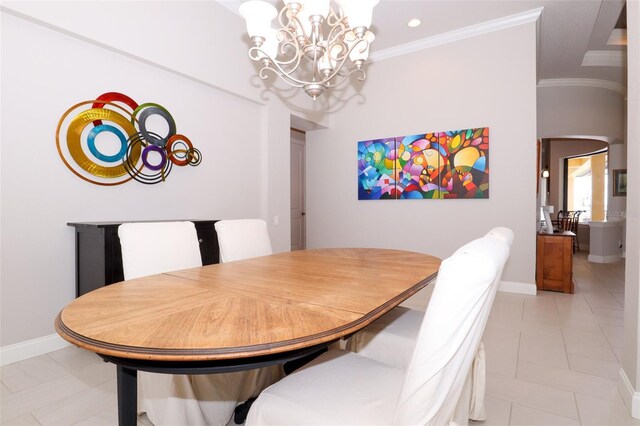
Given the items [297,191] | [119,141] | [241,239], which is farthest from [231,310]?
[297,191]

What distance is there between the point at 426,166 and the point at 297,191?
2.48 m

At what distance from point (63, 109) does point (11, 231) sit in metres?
0.94

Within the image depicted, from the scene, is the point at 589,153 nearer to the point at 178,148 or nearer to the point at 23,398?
the point at 178,148

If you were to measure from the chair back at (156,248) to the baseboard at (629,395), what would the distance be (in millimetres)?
2458

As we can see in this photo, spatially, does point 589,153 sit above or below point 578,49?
below

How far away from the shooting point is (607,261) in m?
6.11

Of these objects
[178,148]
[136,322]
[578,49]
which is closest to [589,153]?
[578,49]

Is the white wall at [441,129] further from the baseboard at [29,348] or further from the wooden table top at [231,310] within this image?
the baseboard at [29,348]

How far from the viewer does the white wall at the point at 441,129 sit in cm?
385

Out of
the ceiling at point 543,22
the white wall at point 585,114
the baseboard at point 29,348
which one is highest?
the ceiling at point 543,22

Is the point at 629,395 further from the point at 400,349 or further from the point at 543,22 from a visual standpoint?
the point at 543,22

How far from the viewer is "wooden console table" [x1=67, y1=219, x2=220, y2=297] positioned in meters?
2.24

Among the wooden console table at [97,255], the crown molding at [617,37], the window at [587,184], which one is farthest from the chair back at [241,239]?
the window at [587,184]

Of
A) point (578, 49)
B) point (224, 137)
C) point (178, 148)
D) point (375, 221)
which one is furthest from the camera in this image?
point (375, 221)
